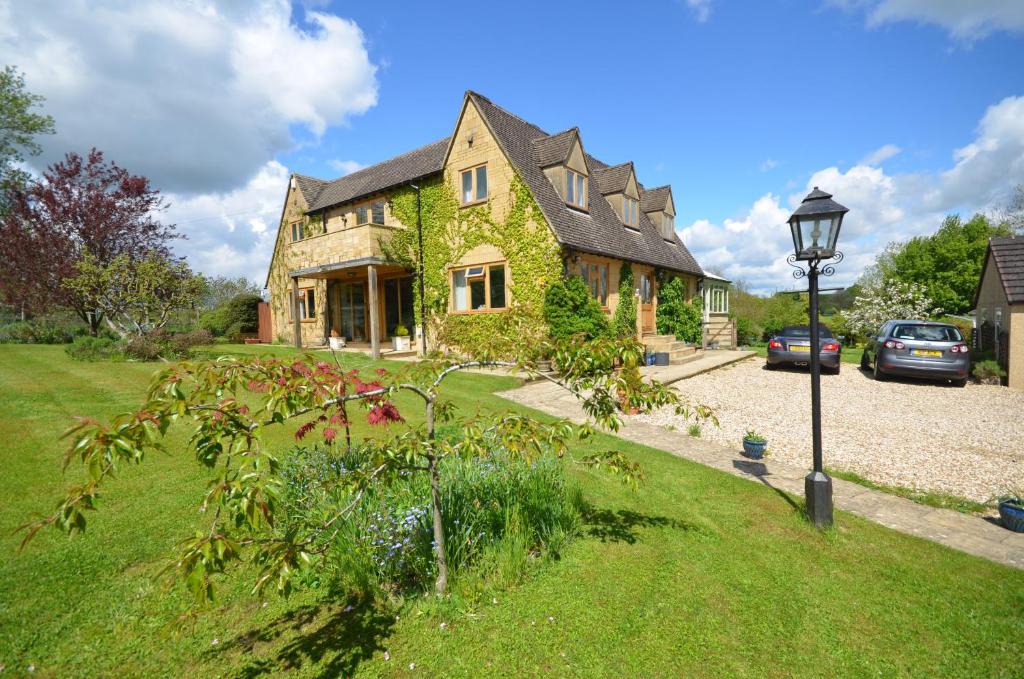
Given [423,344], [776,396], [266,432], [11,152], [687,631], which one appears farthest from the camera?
[11,152]

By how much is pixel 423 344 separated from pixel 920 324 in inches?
651

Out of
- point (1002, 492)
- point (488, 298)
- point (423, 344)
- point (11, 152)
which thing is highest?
point (11, 152)

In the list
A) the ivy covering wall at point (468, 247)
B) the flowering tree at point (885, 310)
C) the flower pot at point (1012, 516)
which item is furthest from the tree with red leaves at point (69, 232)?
the flowering tree at point (885, 310)

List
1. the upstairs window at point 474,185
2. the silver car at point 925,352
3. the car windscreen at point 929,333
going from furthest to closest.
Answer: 1. the upstairs window at point 474,185
2. the car windscreen at point 929,333
3. the silver car at point 925,352

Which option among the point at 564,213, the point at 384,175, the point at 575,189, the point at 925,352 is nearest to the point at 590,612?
the point at 564,213

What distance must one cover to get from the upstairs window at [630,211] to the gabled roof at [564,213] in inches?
14.8

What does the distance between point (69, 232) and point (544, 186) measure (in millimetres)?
19536

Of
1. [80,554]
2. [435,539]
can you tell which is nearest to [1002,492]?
[435,539]

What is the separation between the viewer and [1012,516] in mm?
4961

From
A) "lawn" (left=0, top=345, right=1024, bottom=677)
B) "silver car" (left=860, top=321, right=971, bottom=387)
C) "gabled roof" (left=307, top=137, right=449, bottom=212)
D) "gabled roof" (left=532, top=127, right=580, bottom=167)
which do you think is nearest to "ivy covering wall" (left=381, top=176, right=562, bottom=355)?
"gabled roof" (left=307, top=137, right=449, bottom=212)

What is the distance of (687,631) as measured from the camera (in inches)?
127

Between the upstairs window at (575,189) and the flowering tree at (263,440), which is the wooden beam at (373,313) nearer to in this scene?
the upstairs window at (575,189)

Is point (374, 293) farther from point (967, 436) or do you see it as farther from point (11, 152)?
point (11, 152)

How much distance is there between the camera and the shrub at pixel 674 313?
72.4 ft
